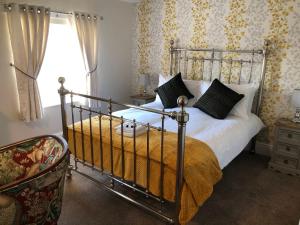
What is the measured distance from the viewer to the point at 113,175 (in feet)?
7.70

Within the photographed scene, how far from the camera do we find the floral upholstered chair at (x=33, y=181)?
1.32 m

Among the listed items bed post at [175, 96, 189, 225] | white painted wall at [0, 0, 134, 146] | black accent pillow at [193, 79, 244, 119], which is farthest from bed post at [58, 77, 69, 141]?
black accent pillow at [193, 79, 244, 119]

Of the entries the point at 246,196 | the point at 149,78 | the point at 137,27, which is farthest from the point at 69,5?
the point at 246,196

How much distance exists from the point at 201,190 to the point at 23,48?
8.88 ft

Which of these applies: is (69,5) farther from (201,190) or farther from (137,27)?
(201,190)

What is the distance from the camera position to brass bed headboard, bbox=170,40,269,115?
131 inches

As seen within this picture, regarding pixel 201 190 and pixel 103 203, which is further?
pixel 103 203

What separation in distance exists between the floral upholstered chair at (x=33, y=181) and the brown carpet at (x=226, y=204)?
644 mm

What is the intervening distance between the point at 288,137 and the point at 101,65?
2.99 m

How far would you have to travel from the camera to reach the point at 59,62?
12.1ft

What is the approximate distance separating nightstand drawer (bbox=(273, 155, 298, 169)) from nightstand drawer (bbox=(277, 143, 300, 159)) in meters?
0.05

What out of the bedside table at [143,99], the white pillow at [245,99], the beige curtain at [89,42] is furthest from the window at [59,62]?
the white pillow at [245,99]

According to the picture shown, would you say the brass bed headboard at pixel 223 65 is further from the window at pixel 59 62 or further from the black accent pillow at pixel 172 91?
the window at pixel 59 62

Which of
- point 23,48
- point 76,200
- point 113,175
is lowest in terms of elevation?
point 76,200
